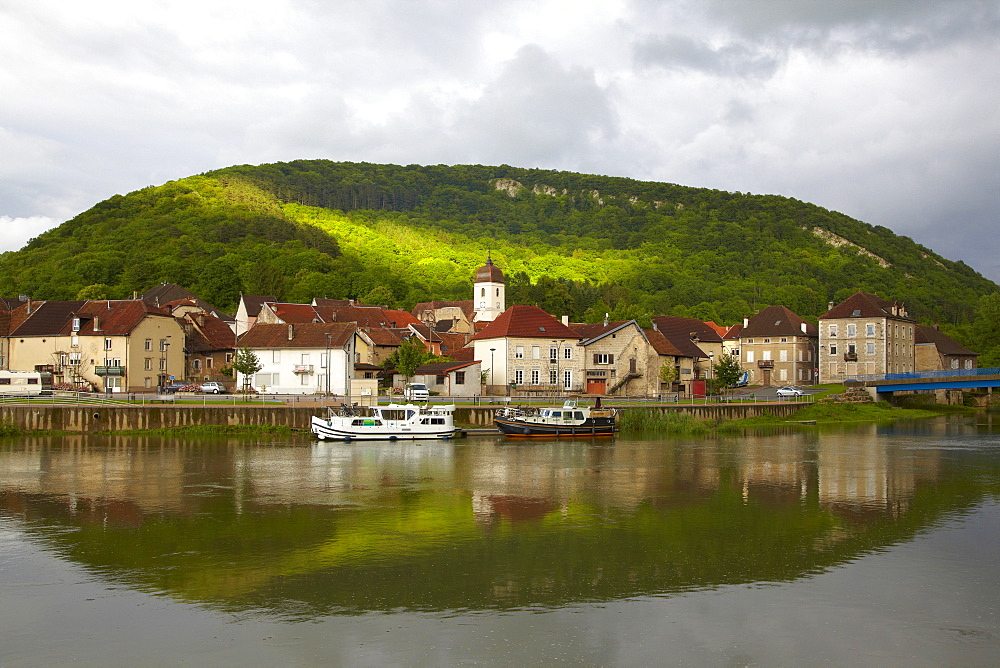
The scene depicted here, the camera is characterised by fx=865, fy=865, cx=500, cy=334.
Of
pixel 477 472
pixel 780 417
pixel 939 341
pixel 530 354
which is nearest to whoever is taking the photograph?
pixel 477 472

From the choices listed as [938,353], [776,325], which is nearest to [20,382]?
[776,325]

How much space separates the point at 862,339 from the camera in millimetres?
92750

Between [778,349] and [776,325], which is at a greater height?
[776,325]

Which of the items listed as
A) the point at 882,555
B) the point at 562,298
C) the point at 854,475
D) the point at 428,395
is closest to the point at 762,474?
the point at 854,475

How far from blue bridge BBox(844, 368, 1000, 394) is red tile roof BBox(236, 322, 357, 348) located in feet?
156

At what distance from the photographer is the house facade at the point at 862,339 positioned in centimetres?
9162

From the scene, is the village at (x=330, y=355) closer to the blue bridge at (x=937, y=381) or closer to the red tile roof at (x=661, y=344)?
the red tile roof at (x=661, y=344)

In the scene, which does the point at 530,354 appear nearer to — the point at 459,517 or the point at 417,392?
the point at 417,392

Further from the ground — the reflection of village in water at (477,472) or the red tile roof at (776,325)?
the red tile roof at (776,325)

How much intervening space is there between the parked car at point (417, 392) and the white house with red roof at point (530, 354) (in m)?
7.12

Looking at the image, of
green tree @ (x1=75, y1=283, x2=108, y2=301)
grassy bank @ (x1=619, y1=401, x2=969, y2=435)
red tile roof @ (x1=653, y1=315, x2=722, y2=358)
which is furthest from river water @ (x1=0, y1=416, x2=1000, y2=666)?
green tree @ (x1=75, y1=283, x2=108, y2=301)

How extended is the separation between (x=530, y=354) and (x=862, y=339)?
40842 millimetres

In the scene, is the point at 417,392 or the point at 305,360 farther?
the point at 305,360

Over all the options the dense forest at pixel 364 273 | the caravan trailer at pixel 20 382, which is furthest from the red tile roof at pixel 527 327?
the dense forest at pixel 364 273
